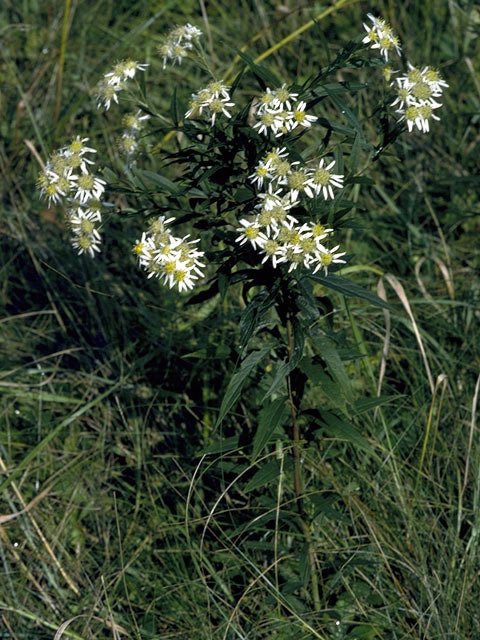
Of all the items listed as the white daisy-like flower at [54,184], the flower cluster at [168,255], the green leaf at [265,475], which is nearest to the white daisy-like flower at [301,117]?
the flower cluster at [168,255]

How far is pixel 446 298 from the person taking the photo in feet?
9.77

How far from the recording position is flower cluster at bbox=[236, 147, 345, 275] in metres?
1.67

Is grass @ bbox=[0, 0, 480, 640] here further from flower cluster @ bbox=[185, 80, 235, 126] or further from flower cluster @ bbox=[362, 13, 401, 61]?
flower cluster @ bbox=[362, 13, 401, 61]

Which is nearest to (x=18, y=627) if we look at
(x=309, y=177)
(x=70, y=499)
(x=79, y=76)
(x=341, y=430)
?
(x=70, y=499)

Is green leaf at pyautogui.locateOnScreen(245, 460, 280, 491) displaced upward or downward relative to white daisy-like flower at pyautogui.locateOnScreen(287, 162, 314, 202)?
downward

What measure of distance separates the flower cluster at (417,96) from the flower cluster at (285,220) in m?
0.23

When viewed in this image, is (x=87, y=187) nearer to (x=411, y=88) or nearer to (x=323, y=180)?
(x=323, y=180)

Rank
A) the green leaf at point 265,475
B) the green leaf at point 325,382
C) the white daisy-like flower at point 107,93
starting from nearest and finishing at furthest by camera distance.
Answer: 1. the green leaf at point 325,382
2. the green leaf at point 265,475
3. the white daisy-like flower at point 107,93

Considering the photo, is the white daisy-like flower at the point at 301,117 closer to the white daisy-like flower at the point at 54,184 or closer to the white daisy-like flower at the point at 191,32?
the white daisy-like flower at the point at 191,32

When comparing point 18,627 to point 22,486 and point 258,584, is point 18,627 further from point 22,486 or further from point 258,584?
point 258,584

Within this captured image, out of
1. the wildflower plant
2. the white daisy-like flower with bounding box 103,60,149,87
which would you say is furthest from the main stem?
the white daisy-like flower with bounding box 103,60,149,87

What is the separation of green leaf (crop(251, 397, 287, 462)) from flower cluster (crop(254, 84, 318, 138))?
594 mm

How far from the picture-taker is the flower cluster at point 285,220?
1.67 meters

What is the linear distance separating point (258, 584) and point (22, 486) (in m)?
0.82
